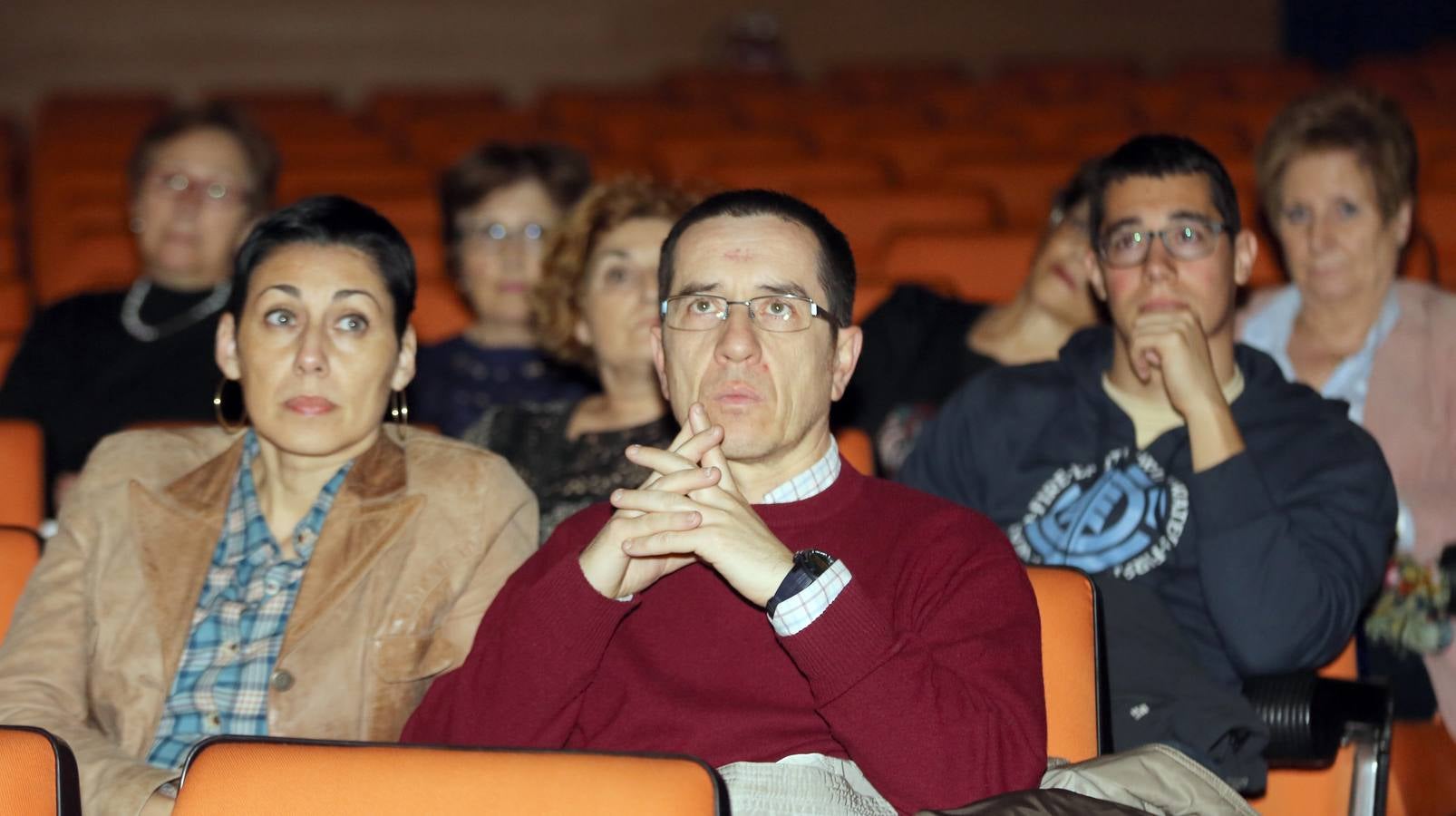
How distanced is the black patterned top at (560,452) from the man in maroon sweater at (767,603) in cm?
54

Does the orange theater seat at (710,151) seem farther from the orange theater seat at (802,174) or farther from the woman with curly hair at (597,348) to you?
the woman with curly hair at (597,348)

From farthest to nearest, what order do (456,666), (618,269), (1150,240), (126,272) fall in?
(126,272)
(618,269)
(1150,240)
(456,666)

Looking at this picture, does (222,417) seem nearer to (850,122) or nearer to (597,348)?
(597,348)

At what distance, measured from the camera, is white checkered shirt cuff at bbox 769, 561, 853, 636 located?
161 cm

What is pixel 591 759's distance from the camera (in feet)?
4.65

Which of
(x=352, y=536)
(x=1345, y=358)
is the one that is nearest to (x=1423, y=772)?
(x=1345, y=358)

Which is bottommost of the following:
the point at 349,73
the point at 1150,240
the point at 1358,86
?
the point at 1150,240

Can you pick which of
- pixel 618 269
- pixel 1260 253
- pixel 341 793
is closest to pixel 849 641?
pixel 341 793

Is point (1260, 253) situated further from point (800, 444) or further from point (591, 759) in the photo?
point (591, 759)

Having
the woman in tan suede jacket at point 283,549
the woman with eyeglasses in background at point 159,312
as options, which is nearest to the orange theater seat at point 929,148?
the woman with eyeglasses in background at point 159,312

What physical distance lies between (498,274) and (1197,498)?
65.5 inches

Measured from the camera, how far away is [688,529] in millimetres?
1675

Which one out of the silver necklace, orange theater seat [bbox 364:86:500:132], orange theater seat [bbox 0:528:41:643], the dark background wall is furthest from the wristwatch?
the dark background wall

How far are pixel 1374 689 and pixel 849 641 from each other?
2.96ft
